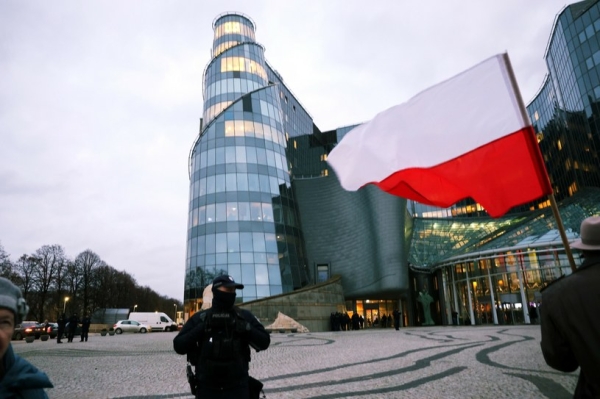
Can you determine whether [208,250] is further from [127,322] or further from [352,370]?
[352,370]

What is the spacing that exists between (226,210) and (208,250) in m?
4.58

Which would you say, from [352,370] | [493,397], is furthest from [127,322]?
[493,397]

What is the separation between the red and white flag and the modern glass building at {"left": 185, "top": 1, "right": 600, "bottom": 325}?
109 feet

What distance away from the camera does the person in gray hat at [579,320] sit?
8.64 feet

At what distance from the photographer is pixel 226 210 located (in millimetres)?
44031

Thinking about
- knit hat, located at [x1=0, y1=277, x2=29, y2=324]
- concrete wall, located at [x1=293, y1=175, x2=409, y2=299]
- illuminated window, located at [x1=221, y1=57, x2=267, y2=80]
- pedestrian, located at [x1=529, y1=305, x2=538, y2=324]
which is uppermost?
illuminated window, located at [x1=221, y1=57, x2=267, y2=80]

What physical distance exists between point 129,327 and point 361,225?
94.4 ft

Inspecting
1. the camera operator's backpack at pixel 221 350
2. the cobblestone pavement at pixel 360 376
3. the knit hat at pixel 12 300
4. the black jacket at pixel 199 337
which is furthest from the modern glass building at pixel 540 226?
the knit hat at pixel 12 300

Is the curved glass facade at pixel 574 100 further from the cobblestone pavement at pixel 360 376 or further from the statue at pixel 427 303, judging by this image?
the cobblestone pavement at pixel 360 376

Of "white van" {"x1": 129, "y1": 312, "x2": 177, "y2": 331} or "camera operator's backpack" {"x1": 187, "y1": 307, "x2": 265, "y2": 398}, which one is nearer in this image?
"camera operator's backpack" {"x1": 187, "y1": 307, "x2": 265, "y2": 398}

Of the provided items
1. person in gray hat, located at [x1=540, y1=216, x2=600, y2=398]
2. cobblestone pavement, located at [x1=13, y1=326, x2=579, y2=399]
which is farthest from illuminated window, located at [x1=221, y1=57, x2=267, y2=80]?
person in gray hat, located at [x1=540, y1=216, x2=600, y2=398]

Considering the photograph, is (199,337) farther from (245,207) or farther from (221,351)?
(245,207)

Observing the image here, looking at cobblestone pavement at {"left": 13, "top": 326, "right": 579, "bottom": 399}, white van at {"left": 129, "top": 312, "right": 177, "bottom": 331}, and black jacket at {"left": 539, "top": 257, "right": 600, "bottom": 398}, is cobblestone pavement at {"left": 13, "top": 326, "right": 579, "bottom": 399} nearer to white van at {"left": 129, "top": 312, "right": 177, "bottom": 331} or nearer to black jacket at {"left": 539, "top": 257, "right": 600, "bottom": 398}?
black jacket at {"left": 539, "top": 257, "right": 600, "bottom": 398}

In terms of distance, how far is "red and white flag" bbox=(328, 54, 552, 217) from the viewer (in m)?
5.07
